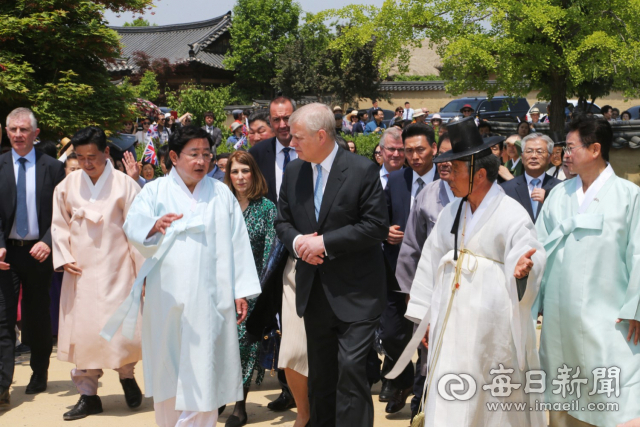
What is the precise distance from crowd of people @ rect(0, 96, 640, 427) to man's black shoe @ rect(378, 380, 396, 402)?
0.24 meters

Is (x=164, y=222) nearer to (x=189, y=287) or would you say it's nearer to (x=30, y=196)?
(x=189, y=287)

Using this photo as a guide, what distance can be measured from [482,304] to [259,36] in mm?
35689

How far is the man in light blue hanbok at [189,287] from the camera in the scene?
4320mm

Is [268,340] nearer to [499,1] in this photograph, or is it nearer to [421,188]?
[421,188]

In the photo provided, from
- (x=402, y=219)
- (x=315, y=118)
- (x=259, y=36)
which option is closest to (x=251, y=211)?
(x=402, y=219)

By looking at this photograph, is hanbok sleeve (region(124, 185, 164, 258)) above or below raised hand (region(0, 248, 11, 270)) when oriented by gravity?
above

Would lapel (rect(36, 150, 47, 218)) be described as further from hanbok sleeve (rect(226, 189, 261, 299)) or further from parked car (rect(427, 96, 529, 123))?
parked car (rect(427, 96, 529, 123))

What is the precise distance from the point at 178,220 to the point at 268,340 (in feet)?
5.14

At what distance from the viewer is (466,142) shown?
3830 mm

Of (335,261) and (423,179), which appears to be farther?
(423,179)

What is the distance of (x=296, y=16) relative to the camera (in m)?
39.5

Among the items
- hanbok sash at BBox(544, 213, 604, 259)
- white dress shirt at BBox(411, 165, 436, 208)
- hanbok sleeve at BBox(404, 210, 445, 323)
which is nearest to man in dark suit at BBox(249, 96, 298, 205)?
white dress shirt at BBox(411, 165, 436, 208)

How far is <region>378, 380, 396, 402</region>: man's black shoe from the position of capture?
5.69m

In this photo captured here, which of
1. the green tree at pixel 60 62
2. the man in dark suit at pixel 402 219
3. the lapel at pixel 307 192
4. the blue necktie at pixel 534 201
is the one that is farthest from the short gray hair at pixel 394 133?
the green tree at pixel 60 62
